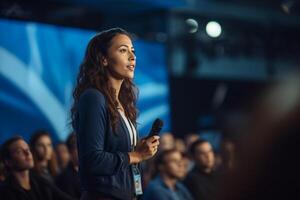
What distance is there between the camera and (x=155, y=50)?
7.60 meters

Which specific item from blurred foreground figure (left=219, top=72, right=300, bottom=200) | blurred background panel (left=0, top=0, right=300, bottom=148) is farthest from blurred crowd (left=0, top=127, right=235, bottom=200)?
blurred foreground figure (left=219, top=72, right=300, bottom=200)

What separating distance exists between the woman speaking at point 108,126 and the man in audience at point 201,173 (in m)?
3.07

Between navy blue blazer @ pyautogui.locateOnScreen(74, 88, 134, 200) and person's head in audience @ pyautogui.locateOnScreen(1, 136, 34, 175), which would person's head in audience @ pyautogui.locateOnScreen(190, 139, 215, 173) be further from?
navy blue blazer @ pyautogui.locateOnScreen(74, 88, 134, 200)

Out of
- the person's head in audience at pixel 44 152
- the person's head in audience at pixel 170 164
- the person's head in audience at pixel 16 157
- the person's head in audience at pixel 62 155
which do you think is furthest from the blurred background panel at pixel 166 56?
the person's head in audience at pixel 16 157

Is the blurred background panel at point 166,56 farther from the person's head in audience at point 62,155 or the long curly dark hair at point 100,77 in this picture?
the long curly dark hair at point 100,77

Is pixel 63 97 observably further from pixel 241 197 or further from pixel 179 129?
pixel 241 197

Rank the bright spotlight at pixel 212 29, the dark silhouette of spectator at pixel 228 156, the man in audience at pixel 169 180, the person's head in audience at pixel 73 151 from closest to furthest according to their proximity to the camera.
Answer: the dark silhouette of spectator at pixel 228 156 → the person's head in audience at pixel 73 151 → the man in audience at pixel 169 180 → the bright spotlight at pixel 212 29

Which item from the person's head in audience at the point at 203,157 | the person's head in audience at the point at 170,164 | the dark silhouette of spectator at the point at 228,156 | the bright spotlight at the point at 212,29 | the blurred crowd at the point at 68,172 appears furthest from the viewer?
the bright spotlight at the point at 212,29

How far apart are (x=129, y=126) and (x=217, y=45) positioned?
949 centimetres

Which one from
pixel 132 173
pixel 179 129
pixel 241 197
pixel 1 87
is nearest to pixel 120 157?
pixel 132 173

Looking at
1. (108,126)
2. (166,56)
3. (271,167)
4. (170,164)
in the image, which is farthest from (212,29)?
(271,167)

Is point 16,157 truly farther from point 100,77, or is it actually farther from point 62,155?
point 62,155

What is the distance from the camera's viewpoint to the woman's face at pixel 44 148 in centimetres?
459

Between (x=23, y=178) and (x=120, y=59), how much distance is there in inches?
76.2
